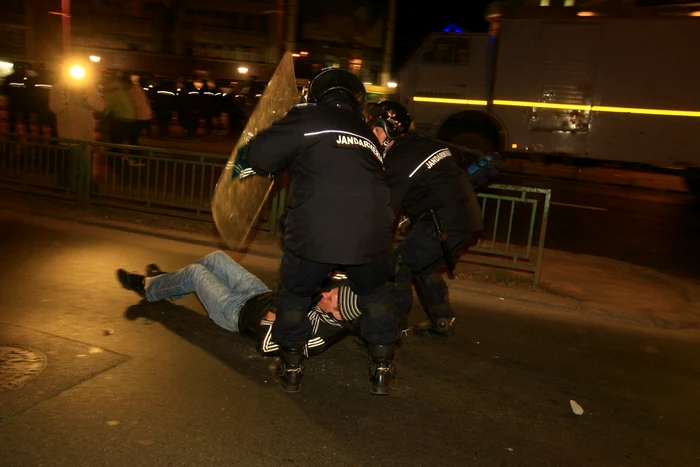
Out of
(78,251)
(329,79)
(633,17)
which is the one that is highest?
(633,17)

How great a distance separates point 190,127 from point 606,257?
1628 centimetres

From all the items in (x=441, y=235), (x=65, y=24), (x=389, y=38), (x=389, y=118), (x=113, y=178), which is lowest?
(x=113, y=178)

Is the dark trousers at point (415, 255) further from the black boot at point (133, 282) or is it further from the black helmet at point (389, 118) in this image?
the black boot at point (133, 282)

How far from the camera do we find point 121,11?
3372cm

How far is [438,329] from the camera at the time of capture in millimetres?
5250

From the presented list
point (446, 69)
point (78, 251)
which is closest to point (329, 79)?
point (78, 251)

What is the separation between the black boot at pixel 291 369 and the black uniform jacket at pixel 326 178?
0.67m

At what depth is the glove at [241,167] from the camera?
3.86 metres

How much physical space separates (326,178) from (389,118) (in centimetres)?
105

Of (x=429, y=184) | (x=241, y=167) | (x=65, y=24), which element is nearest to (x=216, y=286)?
(x=241, y=167)

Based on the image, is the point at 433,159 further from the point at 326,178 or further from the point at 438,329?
the point at 438,329

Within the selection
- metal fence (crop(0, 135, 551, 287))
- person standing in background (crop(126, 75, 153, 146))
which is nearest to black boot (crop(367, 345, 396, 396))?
metal fence (crop(0, 135, 551, 287))

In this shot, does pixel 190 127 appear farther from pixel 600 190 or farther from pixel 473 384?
pixel 473 384

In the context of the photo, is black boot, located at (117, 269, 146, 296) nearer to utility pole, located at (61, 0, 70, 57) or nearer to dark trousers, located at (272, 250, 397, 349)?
dark trousers, located at (272, 250, 397, 349)
